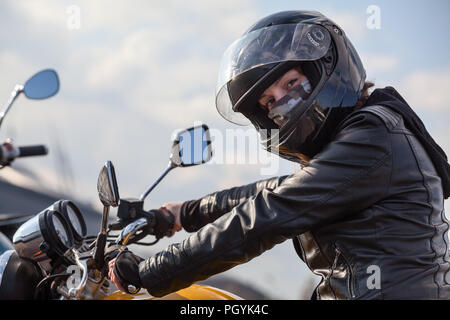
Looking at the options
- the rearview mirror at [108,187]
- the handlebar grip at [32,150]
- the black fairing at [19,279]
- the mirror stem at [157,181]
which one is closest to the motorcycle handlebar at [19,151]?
the handlebar grip at [32,150]

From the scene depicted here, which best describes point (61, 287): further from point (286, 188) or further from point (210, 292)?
point (286, 188)

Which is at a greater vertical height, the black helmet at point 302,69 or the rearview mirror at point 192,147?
the black helmet at point 302,69

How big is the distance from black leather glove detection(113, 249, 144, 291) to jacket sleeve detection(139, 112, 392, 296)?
0.38ft

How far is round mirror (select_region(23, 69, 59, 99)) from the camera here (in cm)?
223

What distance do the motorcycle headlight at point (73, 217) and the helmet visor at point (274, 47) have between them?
0.85 m

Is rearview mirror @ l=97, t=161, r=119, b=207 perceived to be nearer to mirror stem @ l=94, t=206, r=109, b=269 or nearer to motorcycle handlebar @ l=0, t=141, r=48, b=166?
mirror stem @ l=94, t=206, r=109, b=269

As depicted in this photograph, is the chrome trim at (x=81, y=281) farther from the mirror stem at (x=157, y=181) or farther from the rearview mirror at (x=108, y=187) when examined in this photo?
the mirror stem at (x=157, y=181)

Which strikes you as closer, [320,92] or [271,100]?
[320,92]

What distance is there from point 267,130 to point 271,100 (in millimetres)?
A: 182

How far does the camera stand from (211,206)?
8.47 ft

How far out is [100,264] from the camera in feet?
6.06

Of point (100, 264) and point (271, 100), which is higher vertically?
point (271, 100)

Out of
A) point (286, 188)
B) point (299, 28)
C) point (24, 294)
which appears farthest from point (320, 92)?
point (24, 294)

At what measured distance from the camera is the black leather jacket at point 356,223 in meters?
1.65
